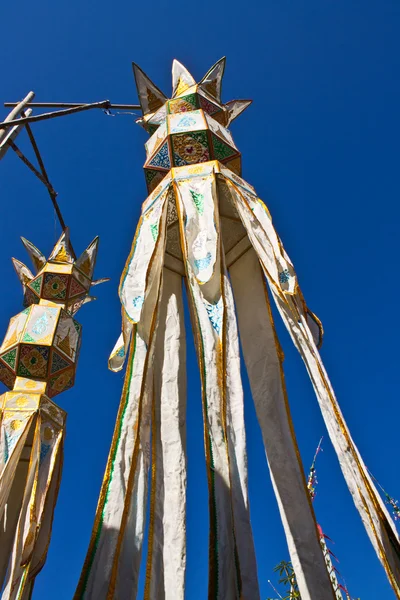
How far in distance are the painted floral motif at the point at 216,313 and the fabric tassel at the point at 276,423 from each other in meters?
0.36

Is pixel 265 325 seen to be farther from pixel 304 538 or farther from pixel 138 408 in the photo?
pixel 304 538

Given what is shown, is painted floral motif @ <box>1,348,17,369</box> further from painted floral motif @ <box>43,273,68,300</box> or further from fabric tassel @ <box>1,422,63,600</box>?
painted floral motif @ <box>43,273,68,300</box>

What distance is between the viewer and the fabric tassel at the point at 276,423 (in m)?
1.84

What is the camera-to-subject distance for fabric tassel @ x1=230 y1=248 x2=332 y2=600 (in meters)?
1.84

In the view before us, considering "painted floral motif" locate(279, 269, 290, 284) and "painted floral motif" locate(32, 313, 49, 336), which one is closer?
"painted floral motif" locate(279, 269, 290, 284)

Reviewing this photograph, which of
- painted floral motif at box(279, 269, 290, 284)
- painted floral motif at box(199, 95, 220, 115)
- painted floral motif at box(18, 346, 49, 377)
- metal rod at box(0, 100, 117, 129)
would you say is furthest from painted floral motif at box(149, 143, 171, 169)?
painted floral motif at box(18, 346, 49, 377)

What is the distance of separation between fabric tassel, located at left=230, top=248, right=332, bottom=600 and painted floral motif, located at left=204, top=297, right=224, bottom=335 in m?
0.36

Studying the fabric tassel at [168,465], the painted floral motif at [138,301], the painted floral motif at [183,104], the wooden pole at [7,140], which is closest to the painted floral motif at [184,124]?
the painted floral motif at [183,104]

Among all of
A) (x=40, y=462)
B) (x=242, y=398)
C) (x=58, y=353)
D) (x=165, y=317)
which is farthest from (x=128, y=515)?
(x=58, y=353)

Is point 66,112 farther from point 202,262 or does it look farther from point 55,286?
point 202,262

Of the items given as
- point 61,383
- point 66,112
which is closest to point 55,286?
point 61,383

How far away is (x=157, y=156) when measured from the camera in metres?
3.39

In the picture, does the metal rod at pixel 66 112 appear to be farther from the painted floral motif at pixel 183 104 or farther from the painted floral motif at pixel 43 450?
the painted floral motif at pixel 43 450

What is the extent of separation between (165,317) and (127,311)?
14.1 inches
